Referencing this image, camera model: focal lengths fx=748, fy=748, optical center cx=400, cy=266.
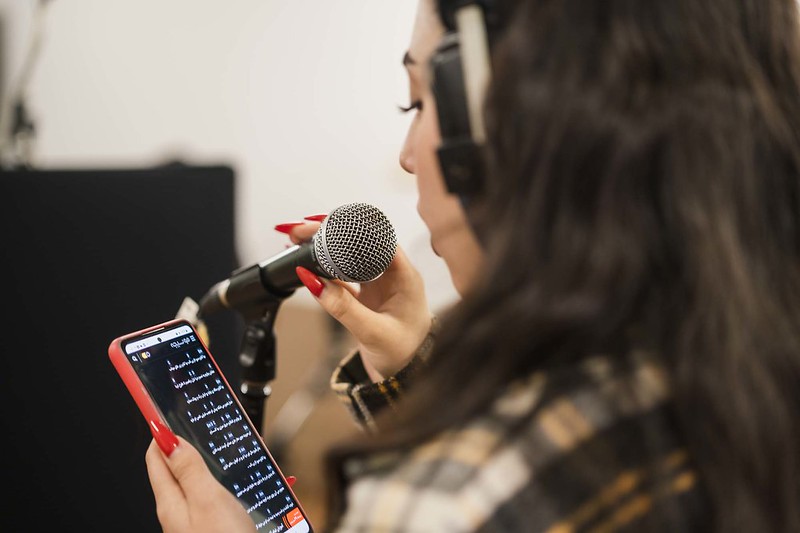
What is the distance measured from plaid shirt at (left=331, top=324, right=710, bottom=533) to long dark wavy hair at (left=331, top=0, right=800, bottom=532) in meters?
0.01

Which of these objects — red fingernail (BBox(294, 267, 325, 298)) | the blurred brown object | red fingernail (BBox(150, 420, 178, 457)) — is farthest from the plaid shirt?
the blurred brown object

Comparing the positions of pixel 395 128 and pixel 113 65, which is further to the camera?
pixel 113 65

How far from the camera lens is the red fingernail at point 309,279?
825 millimetres

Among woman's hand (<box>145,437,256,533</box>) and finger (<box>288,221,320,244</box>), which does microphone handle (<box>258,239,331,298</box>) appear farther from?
woman's hand (<box>145,437,256,533</box>)

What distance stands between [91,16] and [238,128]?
0.71 m

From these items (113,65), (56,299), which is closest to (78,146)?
(113,65)

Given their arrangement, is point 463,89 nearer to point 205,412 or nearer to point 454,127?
point 454,127

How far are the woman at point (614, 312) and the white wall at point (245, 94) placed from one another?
1.63m

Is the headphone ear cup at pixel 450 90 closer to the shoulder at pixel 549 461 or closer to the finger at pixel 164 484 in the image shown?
the shoulder at pixel 549 461

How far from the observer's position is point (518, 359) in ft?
1.55

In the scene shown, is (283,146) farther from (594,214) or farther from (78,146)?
(594,214)

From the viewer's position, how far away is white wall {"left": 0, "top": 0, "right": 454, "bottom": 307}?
7.11ft

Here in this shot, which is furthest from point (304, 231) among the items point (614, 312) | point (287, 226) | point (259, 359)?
point (614, 312)

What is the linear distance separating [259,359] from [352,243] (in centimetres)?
21
